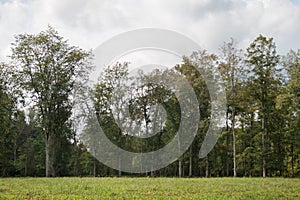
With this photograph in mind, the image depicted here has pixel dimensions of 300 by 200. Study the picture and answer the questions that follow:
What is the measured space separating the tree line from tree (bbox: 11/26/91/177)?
0.12 m

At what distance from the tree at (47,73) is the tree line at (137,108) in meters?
0.12

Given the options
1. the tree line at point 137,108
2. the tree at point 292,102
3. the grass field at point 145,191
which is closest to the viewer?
the grass field at point 145,191

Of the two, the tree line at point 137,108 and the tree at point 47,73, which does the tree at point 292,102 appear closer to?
the tree line at point 137,108

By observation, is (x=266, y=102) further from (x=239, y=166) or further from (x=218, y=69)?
(x=239, y=166)

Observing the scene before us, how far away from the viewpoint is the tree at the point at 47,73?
41531 mm

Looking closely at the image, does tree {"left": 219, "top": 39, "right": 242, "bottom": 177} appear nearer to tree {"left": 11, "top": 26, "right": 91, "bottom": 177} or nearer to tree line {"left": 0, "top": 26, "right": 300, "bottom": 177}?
tree line {"left": 0, "top": 26, "right": 300, "bottom": 177}

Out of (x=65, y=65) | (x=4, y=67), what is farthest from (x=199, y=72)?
(x=4, y=67)

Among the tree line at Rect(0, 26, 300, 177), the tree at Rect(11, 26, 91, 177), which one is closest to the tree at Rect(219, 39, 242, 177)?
the tree line at Rect(0, 26, 300, 177)

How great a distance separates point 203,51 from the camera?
44719mm

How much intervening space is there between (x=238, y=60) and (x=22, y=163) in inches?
1441

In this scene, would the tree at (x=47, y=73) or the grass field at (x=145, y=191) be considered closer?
the grass field at (x=145, y=191)

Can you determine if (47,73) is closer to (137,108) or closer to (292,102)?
(137,108)

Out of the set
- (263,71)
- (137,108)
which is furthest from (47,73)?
(263,71)

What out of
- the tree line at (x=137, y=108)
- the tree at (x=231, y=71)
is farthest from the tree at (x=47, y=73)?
the tree at (x=231, y=71)
